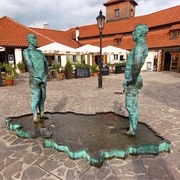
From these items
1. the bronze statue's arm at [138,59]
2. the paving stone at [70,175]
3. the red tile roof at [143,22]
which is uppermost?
the red tile roof at [143,22]

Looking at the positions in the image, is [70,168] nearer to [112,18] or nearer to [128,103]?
[128,103]

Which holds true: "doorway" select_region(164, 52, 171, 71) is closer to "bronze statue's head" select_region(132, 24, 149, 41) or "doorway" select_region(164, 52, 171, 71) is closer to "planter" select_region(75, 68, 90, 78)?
"planter" select_region(75, 68, 90, 78)

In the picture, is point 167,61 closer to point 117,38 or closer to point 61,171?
point 117,38

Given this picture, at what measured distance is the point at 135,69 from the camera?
273 centimetres

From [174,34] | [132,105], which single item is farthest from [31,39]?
[174,34]

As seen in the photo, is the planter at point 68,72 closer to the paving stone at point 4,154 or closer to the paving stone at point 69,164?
the paving stone at point 4,154

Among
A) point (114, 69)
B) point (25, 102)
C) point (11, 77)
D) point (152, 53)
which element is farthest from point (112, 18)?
point (25, 102)

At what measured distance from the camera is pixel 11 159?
9.28 feet

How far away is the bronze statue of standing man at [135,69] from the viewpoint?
2672 mm

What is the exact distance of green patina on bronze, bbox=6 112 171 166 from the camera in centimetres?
280

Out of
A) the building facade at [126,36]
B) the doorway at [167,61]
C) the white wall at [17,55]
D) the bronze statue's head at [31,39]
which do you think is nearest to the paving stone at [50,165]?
the bronze statue's head at [31,39]

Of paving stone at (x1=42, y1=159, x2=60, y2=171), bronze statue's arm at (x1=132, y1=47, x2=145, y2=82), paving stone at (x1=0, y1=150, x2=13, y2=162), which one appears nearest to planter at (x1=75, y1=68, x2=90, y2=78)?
paving stone at (x1=0, y1=150, x2=13, y2=162)

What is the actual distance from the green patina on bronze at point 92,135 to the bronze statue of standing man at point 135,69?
365 mm

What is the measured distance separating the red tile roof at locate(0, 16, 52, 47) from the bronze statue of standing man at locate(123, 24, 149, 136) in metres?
15.4
